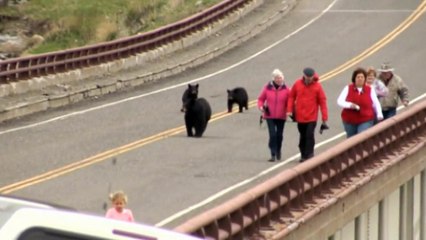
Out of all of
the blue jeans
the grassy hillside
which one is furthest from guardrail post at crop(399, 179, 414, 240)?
the grassy hillside

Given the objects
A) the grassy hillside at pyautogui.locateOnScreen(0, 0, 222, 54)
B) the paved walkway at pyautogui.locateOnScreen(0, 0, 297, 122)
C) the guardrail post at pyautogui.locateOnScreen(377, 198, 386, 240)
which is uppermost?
the grassy hillside at pyautogui.locateOnScreen(0, 0, 222, 54)

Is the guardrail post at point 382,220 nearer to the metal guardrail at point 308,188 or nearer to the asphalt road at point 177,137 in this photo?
the metal guardrail at point 308,188

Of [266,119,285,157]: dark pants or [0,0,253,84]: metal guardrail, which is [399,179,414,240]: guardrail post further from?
[0,0,253,84]: metal guardrail

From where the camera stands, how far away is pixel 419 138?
20.0 meters

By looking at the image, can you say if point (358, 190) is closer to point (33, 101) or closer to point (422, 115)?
point (422, 115)

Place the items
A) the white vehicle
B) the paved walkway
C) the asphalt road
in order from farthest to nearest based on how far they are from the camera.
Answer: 1. the paved walkway
2. the asphalt road
3. the white vehicle

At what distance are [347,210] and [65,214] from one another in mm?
10542

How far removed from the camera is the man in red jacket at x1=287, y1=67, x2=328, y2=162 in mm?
19359

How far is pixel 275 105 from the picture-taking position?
20188 mm

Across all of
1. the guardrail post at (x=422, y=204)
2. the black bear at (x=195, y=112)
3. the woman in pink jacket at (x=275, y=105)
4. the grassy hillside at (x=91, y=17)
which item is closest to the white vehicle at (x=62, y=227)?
the woman in pink jacket at (x=275, y=105)

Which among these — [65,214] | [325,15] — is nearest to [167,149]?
[65,214]

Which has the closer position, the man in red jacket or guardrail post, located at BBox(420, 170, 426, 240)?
the man in red jacket

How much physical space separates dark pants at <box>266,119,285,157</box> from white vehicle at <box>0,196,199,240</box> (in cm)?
1535

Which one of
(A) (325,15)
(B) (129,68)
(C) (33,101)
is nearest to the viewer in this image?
(C) (33,101)
